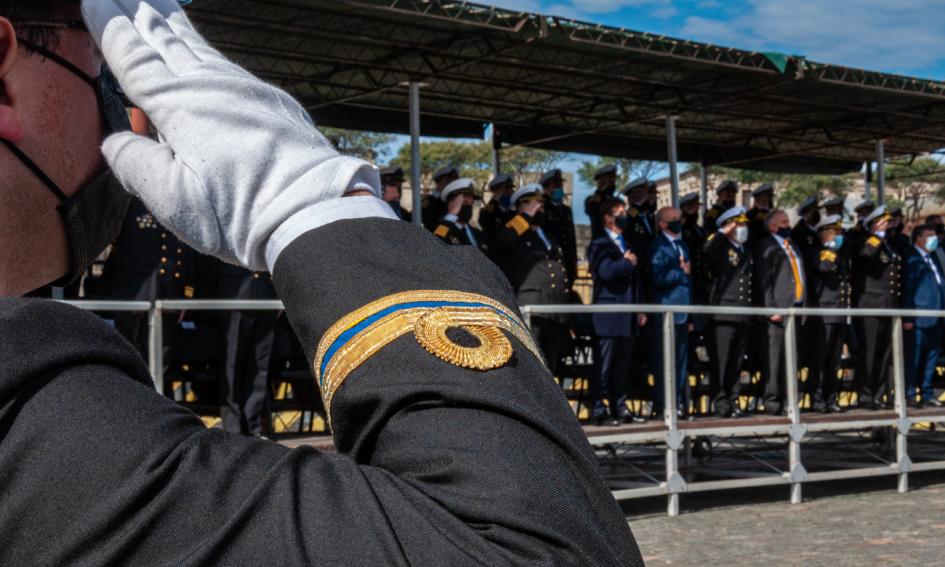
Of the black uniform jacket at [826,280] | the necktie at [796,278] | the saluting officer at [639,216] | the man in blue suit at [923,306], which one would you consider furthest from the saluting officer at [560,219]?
the man in blue suit at [923,306]

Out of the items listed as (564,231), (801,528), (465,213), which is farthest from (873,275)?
(465,213)

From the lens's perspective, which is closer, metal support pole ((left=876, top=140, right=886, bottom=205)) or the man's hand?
the man's hand

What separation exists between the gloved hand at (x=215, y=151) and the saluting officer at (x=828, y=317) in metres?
8.52

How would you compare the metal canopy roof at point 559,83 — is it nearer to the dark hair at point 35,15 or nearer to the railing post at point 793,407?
the railing post at point 793,407

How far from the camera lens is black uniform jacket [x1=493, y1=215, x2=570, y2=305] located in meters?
8.17

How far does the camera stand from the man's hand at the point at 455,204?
8.26 metres

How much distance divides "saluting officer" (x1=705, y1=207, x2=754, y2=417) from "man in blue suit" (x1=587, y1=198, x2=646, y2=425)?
0.76 metres

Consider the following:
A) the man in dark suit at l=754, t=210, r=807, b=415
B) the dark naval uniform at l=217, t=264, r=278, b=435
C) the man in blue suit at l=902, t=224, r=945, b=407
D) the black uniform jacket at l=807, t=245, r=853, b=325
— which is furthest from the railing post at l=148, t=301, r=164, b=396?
the man in blue suit at l=902, t=224, r=945, b=407

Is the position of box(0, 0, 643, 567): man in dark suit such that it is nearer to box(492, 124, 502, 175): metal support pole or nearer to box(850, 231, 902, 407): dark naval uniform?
box(850, 231, 902, 407): dark naval uniform

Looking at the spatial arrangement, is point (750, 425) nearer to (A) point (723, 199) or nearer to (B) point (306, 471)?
(A) point (723, 199)

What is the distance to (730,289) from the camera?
930cm

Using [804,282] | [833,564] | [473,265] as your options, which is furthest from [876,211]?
[473,265]

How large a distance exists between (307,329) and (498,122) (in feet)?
40.8

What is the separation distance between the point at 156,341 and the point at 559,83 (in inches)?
293
